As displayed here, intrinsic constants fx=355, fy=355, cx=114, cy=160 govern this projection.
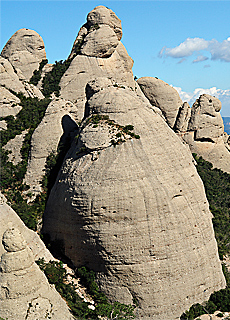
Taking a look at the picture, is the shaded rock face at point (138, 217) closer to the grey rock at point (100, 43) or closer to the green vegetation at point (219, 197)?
the green vegetation at point (219, 197)

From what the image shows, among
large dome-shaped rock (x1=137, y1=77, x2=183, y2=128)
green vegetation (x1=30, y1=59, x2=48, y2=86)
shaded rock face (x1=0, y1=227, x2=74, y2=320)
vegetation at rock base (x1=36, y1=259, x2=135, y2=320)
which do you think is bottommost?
vegetation at rock base (x1=36, y1=259, x2=135, y2=320)

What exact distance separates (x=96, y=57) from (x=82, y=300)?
118 ft

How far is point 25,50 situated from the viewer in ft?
192

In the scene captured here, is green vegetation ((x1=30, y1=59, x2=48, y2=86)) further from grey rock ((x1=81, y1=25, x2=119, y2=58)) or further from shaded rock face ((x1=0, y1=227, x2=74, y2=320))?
shaded rock face ((x1=0, y1=227, x2=74, y2=320))

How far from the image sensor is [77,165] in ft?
106

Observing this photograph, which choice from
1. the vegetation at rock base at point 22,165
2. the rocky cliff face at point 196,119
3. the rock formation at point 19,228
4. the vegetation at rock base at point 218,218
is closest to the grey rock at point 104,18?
the rocky cliff face at point 196,119

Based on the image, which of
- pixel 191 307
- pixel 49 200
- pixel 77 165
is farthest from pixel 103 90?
pixel 191 307

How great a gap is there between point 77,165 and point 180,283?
13392 millimetres

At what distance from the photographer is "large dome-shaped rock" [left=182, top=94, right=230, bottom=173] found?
6112 cm

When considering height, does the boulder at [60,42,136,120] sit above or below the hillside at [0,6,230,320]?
above

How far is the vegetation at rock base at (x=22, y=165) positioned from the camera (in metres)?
35.2

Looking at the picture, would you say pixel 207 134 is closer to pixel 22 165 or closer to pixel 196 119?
pixel 196 119

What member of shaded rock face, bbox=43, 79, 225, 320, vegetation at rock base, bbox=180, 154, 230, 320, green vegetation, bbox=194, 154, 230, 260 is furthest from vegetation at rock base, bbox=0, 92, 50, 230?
green vegetation, bbox=194, 154, 230, 260

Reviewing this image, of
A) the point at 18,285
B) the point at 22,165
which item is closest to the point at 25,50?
the point at 22,165
